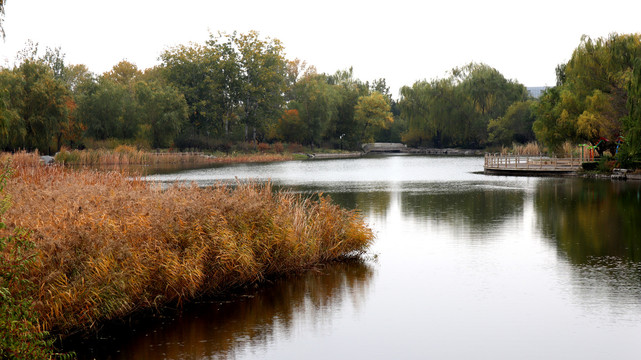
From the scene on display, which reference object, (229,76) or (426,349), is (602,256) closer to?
(426,349)

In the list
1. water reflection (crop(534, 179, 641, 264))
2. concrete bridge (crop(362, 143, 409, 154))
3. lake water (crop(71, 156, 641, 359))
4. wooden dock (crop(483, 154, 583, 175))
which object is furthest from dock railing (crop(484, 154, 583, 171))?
concrete bridge (crop(362, 143, 409, 154))

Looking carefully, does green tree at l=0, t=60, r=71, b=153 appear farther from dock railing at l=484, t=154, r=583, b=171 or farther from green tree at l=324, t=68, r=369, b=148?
green tree at l=324, t=68, r=369, b=148

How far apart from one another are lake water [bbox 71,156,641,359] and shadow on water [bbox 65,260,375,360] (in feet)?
0.06

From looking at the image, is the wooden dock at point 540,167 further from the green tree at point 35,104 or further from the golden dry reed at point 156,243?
the green tree at point 35,104

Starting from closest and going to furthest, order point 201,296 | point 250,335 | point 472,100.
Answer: point 250,335 → point 201,296 → point 472,100

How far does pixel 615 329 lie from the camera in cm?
885

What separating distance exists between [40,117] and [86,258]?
182 ft

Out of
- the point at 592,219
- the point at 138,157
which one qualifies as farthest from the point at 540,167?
the point at 138,157

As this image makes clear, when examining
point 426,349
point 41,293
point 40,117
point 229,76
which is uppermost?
point 229,76

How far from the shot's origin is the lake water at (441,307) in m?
8.38

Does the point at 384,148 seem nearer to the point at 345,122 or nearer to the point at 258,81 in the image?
the point at 345,122

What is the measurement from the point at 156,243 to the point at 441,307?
4789 millimetres

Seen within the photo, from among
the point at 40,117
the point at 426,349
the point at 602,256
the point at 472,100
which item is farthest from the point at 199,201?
the point at 472,100

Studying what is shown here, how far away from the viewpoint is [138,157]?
223 ft
